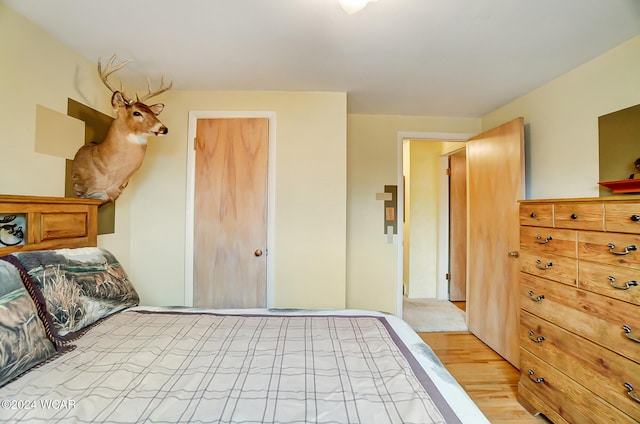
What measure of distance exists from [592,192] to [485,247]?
3.28 feet

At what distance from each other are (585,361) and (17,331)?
2.49m

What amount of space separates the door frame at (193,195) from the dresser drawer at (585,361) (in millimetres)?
1904

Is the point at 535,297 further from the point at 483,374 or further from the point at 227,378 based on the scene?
the point at 227,378

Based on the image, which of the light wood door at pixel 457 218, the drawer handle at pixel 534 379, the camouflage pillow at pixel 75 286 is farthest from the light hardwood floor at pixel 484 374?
the camouflage pillow at pixel 75 286

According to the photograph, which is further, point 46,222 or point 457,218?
point 457,218

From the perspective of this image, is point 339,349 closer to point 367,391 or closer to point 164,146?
point 367,391

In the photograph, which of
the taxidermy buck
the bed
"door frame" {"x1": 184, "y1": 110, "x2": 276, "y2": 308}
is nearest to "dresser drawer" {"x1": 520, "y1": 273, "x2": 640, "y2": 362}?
the bed

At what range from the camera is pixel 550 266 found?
1.65 m

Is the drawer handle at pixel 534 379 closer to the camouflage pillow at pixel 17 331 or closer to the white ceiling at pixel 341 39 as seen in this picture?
the white ceiling at pixel 341 39

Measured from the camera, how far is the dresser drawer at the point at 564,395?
1326 mm

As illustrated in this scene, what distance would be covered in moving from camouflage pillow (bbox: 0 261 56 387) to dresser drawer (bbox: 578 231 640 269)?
7.98 feet

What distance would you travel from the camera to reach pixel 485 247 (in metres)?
2.68

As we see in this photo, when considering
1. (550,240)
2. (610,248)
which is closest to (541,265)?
(550,240)

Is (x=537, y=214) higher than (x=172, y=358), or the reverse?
(x=537, y=214)
